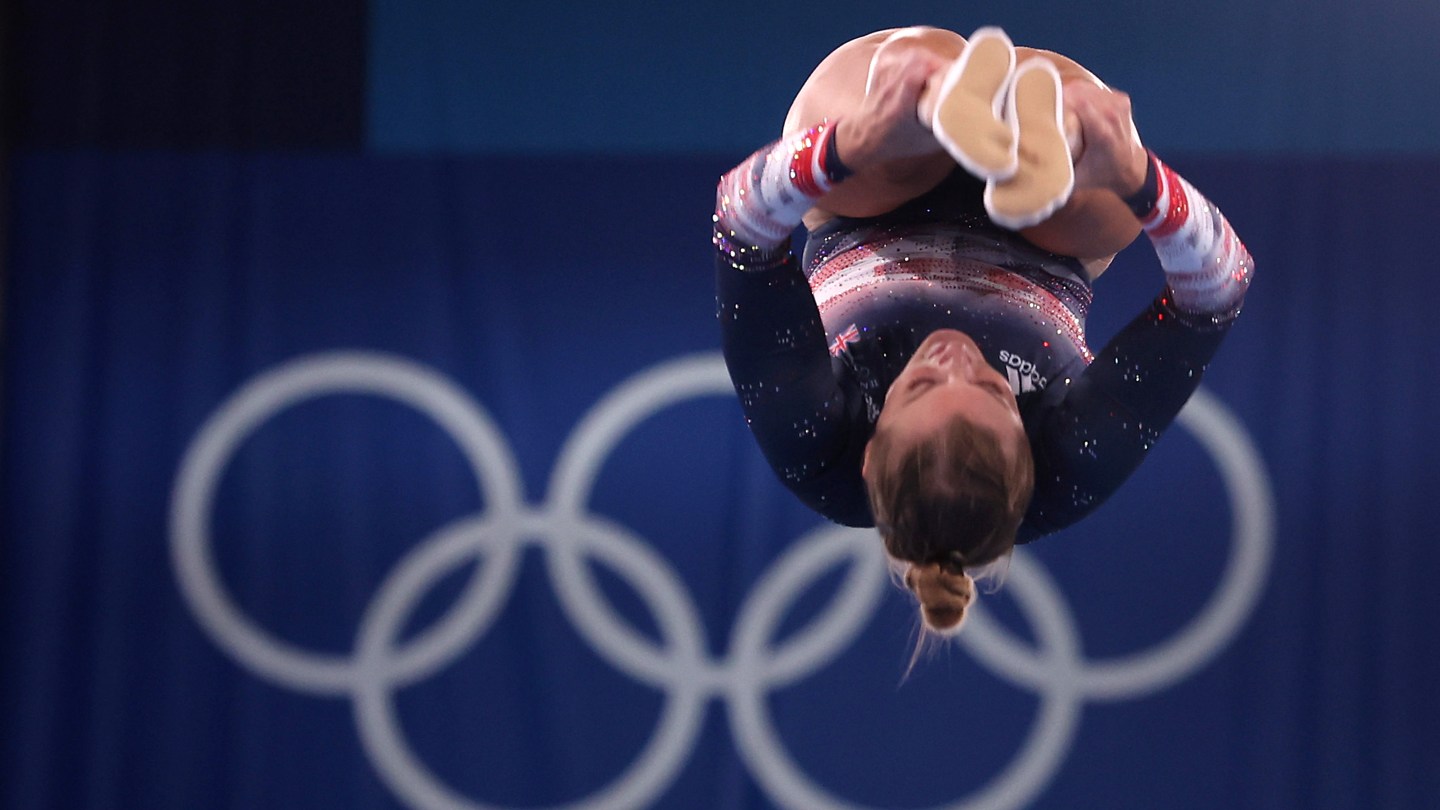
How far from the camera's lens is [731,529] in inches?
153

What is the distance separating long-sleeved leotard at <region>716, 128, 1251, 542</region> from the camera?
63.6 inches

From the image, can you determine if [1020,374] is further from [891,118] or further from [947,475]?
[891,118]

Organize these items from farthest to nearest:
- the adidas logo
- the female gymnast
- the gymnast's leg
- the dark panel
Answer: the dark panel, the gymnast's leg, the adidas logo, the female gymnast

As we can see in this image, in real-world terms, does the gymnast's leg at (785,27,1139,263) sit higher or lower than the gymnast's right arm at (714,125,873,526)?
higher

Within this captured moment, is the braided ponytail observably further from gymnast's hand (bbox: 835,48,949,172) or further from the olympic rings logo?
the olympic rings logo

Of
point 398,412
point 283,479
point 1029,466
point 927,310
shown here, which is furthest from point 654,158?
point 1029,466

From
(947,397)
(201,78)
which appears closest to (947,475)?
(947,397)

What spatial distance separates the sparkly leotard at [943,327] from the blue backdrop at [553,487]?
1877mm

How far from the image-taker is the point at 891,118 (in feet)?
4.92

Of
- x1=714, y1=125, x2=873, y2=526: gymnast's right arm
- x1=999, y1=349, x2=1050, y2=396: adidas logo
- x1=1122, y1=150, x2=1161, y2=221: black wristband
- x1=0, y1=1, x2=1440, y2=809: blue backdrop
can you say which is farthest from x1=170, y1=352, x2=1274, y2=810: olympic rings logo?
x1=1122, y1=150, x2=1161, y2=221: black wristband

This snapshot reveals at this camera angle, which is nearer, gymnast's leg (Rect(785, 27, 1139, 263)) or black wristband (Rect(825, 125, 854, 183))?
black wristband (Rect(825, 125, 854, 183))

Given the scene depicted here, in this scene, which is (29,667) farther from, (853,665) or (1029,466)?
(1029,466)

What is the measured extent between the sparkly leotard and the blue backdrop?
1.88 m

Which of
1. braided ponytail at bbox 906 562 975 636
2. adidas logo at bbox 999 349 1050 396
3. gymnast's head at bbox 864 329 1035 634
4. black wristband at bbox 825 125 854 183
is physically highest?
black wristband at bbox 825 125 854 183
